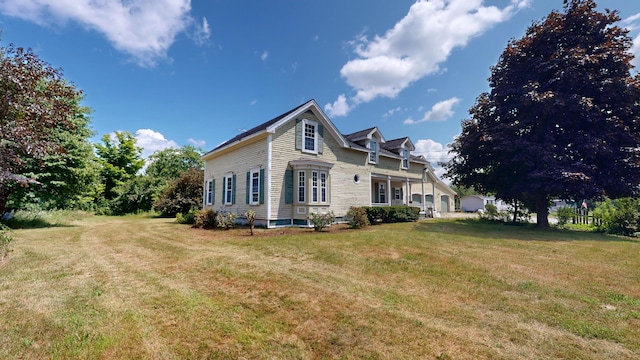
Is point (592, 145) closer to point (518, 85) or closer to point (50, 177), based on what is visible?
point (518, 85)

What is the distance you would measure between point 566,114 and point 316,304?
1899 centimetres

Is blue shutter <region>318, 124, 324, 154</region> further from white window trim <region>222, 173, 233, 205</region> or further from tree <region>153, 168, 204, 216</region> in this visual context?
tree <region>153, 168, 204, 216</region>

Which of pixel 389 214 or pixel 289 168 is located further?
pixel 389 214

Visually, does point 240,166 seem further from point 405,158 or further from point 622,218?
point 622,218

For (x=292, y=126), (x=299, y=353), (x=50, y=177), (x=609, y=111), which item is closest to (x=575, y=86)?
(x=609, y=111)

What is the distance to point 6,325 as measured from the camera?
3811mm

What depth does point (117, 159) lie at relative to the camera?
110 feet

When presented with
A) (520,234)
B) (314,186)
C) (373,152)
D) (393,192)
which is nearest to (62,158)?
(314,186)

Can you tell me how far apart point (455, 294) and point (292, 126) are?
12.3m

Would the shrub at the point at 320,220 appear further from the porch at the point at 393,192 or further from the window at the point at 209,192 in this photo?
the window at the point at 209,192

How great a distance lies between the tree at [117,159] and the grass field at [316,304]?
2809cm

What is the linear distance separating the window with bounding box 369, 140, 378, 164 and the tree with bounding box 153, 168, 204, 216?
16.5 meters

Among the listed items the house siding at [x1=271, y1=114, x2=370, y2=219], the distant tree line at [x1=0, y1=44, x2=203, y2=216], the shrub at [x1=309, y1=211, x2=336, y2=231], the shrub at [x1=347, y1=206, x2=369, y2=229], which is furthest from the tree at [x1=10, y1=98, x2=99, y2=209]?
the shrub at [x1=347, y1=206, x2=369, y2=229]

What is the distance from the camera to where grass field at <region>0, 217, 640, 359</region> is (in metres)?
3.36
